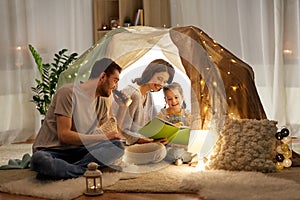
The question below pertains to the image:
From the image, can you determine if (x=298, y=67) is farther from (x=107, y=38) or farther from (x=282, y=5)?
(x=107, y=38)

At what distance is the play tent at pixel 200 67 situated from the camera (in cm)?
293

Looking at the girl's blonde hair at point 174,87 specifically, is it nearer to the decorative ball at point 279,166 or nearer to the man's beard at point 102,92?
the man's beard at point 102,92

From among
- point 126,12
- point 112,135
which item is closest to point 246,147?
point 112,135

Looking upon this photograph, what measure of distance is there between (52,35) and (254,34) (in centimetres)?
175

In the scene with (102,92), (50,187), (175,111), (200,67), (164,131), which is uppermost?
(200,67)

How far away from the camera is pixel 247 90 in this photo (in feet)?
9.71

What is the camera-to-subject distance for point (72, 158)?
2883mm

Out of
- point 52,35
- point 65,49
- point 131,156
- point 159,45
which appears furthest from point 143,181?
point 52,35

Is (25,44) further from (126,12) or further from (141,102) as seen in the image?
(141,102)

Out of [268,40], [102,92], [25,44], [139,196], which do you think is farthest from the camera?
[25,44]

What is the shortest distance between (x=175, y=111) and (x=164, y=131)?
0.47 ft

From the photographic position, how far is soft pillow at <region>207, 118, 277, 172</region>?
2.72 meters

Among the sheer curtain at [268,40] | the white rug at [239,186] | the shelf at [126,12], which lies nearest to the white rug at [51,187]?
the white rug at [239,186]

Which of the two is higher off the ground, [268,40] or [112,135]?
[268,40]
